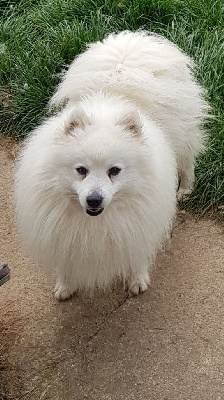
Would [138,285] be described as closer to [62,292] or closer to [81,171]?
[62,292]

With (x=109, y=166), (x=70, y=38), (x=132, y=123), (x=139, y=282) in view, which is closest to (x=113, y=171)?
(x=109, y=166)

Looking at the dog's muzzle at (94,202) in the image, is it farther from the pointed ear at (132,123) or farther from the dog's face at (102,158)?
the pointed ear at (132,123)

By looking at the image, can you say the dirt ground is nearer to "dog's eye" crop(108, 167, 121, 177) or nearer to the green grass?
"dog's eye" crop(108, 167, 121, 177)

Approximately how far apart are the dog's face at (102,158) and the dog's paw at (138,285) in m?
0.88

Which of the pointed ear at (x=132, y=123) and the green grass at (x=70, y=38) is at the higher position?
the pointed ear at (x=132, y=123)

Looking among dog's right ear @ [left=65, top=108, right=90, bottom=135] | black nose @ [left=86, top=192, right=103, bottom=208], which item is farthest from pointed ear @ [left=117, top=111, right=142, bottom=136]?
black nose @ [left=86, top=192, right=103, bottom=208]

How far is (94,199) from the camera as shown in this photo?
93.3 inches

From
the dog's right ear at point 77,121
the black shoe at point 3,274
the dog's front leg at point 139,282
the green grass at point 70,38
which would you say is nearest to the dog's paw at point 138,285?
the dog's front leg at point 139,282

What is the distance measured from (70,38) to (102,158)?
2.61m

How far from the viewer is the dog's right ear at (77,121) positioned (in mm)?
2516

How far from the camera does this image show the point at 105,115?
8.72 ft

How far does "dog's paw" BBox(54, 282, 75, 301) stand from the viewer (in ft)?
10.7

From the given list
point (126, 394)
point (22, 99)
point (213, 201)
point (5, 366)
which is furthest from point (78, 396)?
Result: point (22, 99)

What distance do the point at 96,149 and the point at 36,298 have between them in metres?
1.31
